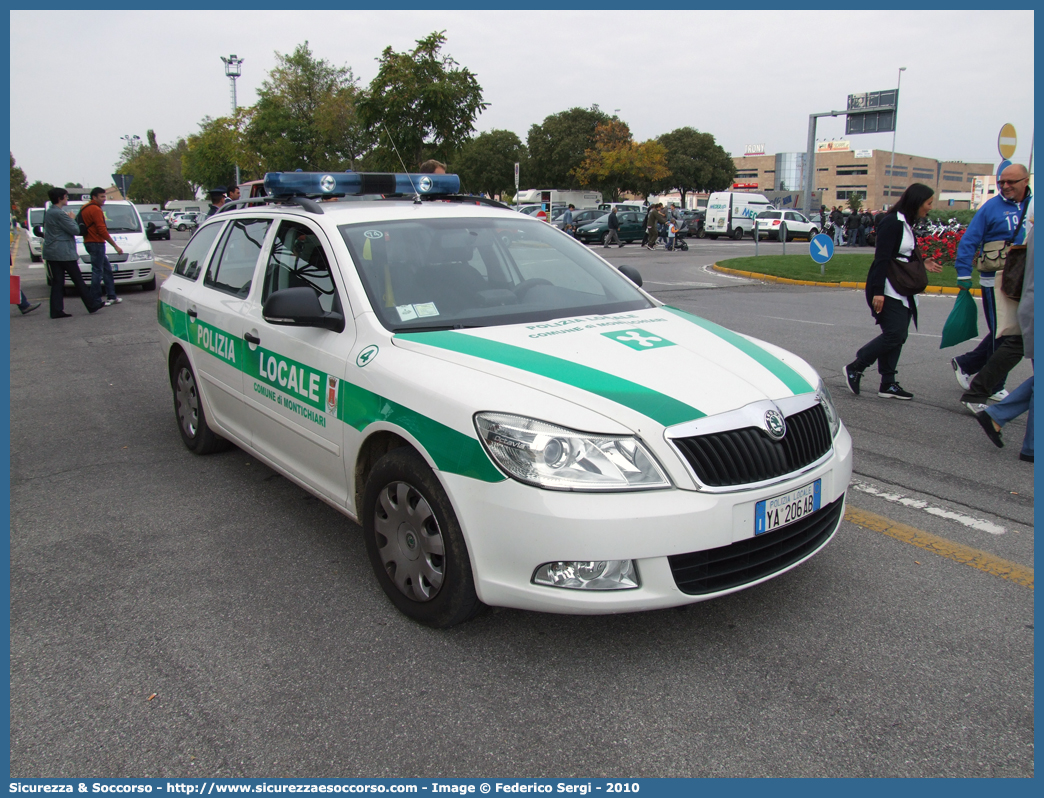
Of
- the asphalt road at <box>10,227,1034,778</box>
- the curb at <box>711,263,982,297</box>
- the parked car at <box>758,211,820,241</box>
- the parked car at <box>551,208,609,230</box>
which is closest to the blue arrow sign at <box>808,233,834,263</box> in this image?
the curb at <box>711,263,982,297</box>

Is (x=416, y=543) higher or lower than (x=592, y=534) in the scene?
lower

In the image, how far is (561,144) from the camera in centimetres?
6619

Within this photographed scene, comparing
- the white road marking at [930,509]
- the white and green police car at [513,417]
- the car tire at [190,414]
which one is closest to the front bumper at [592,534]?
the white and green police car at [513,417]

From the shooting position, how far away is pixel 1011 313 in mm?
5910

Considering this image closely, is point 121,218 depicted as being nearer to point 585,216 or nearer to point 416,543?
point 416,543

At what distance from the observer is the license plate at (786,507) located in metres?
2.73

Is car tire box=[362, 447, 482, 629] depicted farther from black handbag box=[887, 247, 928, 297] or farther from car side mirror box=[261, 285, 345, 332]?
black handbag box=[887, 247, 928, 297]

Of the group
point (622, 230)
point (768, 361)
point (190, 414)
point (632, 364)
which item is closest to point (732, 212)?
point (622, 230)

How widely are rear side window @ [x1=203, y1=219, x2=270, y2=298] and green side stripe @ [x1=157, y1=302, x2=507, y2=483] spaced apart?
1.37 ft

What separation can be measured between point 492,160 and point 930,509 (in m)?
75.4

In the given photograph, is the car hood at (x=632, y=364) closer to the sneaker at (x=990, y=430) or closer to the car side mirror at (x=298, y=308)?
the car side mirror at (x=298, y=308)

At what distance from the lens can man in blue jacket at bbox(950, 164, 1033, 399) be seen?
6.23 metres

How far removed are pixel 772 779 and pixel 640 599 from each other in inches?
25.6

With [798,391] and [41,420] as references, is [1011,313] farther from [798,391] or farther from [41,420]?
[41,420]
